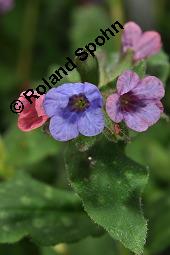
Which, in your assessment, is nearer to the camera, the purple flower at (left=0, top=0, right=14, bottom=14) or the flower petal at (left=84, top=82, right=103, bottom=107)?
the flower petal at (left=84, top=82, right=103, bottom=107)

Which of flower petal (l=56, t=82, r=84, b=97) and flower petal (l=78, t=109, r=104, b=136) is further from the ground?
flower petal (l=56, t=82, r=84, b=97)

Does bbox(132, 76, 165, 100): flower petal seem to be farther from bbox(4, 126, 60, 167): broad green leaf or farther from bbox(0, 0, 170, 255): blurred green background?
bbox(4, 126, 60, 167): broad green leaf

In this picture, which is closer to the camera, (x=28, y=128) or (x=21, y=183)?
(x=28, y=128)

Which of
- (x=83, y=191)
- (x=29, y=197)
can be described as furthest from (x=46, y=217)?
(x=83, y=191)

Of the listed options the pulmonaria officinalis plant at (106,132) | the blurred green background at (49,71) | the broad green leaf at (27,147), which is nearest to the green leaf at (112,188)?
the pulmonaria officinalis plant at (106,132)

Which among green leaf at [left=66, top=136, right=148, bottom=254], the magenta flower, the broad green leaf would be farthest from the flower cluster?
the broad green leaf

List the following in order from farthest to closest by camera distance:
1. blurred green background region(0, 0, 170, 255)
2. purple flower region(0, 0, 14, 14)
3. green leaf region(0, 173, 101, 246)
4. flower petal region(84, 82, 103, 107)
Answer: purple flower region(0, 0, 14, 14), blurred green background region(0, 0, 170, 255), green leaf region(0, 173, 101, 246), flower petal region(84, 82, 103, 107)

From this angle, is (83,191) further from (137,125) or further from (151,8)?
(151,8)
